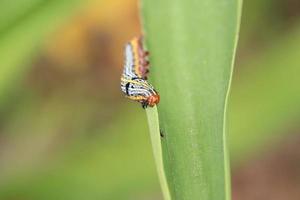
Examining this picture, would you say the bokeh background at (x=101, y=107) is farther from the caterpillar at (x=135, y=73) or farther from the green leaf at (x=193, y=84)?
the green leaf at (x=193, y=84)

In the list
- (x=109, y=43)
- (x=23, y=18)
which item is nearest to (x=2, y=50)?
(x=23, y=18)

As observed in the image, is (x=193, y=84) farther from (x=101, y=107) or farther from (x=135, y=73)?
(x=101, y=107)

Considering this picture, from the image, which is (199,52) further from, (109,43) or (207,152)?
(109,43)

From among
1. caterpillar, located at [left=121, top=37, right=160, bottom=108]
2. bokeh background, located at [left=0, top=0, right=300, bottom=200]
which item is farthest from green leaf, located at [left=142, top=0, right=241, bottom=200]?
bokeh background, located at [left=0, top=0, right=300, bottom=200]

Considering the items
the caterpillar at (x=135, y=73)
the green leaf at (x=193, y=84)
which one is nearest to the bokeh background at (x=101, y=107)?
the caterpillar at (x=135, y=73)

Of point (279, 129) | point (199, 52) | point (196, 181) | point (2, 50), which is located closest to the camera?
point (196, 181)
